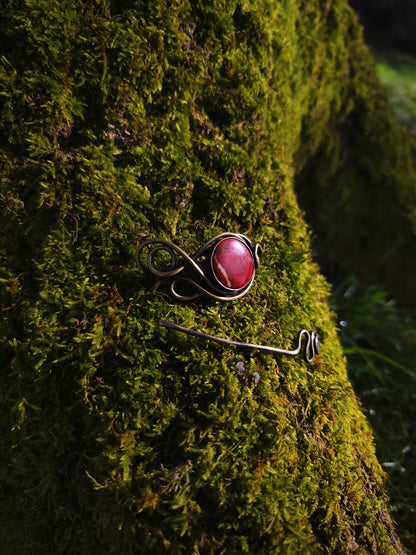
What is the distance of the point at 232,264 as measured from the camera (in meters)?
1.50

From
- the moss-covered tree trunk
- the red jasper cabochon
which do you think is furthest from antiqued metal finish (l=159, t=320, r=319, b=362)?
the red jasper cabochon

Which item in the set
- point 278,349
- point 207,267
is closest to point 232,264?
point 207,267

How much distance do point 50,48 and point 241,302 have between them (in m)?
1.17

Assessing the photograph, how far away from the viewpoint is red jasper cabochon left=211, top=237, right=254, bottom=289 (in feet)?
4.88

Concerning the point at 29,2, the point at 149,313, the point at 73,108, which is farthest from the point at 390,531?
the point at 29,2

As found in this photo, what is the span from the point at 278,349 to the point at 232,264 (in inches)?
14.1

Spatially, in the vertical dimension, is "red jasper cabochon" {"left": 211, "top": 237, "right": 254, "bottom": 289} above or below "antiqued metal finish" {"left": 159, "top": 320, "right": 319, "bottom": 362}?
above

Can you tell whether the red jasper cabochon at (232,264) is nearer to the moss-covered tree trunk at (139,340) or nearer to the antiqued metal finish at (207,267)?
the antiqued metal finish at (207,267)

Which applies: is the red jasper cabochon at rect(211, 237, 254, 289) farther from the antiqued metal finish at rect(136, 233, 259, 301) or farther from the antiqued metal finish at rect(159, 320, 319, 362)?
the antiqued metal finish at rect(159, 320, 319, 362)

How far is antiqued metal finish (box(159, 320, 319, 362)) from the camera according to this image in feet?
4.70

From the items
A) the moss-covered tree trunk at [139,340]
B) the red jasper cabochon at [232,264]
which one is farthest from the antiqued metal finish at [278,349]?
the red jasper cabochon at [232,264]

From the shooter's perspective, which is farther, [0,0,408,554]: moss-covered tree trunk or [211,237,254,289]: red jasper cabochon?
[211,237,254,289]: red jasper cabochon

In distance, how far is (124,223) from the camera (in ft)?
5.07

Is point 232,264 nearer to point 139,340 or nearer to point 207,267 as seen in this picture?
point 207,267
